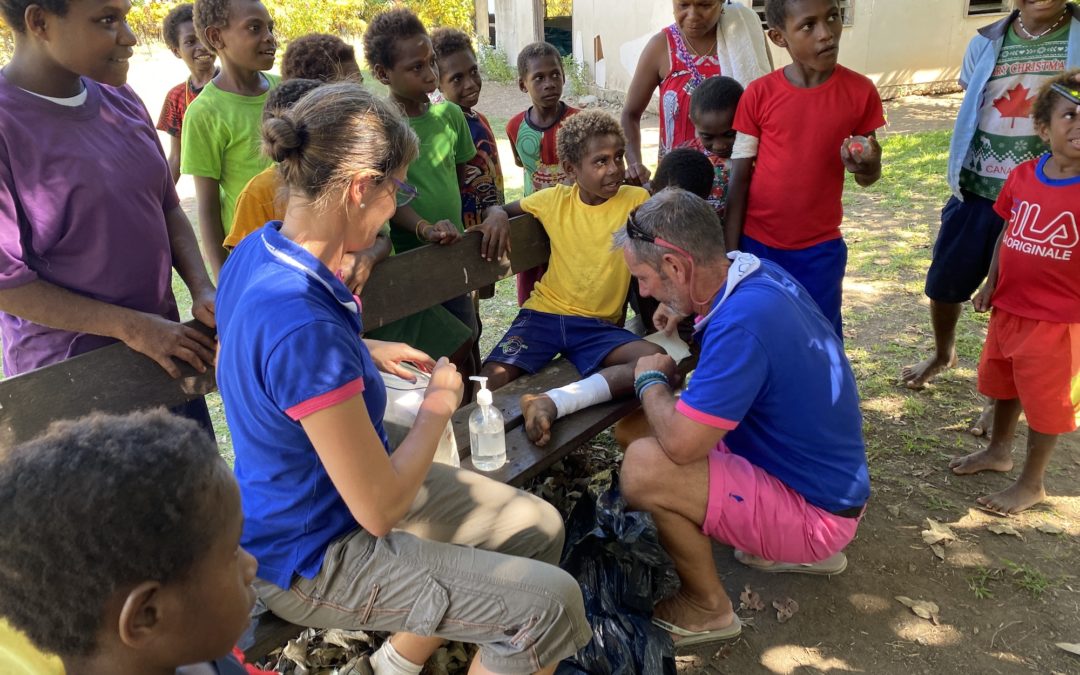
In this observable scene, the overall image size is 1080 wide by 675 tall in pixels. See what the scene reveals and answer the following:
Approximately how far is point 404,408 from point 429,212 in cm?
132

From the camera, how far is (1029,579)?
9.55ft

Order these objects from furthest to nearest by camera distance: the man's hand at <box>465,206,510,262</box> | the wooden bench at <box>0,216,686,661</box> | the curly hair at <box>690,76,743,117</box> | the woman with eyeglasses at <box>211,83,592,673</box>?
the curly hair at <box>690,76,743,117</box> → the man's hand at <box>465,206,510,262</box> → the wooden bench at <box>0,216,686,661</box> → the woman with eyeglasses at <box>211,83,592,673</box>

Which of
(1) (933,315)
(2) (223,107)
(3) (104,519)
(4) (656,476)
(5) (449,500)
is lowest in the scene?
(1) (933,315)

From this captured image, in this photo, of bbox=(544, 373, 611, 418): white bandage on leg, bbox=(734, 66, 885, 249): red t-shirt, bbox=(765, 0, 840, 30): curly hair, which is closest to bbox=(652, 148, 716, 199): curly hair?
bbox=(734, 66, 885, 249): red t-shirt

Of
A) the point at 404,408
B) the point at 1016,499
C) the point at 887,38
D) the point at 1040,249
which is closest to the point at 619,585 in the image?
the point at 404,408

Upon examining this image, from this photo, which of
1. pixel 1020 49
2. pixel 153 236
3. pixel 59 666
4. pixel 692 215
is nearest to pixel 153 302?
pixel 153 236

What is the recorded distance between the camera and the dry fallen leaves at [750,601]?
9.48 feet

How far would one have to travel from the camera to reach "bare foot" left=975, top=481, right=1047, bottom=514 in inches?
129

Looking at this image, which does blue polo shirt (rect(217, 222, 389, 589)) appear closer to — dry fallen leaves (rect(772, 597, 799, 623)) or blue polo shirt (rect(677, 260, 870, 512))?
blue polo shirt (rect(677, 260, 870, 512))

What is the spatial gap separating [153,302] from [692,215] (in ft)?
6.05

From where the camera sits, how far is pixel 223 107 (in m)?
3.14

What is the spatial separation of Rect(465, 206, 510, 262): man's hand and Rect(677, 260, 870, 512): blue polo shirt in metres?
1.21

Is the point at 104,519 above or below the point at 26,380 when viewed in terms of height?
above

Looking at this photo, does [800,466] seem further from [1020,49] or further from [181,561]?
[1020,49]
